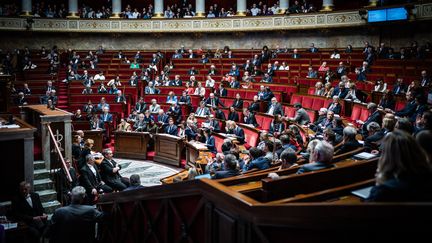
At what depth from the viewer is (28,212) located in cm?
593

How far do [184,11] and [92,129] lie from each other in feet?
39.3

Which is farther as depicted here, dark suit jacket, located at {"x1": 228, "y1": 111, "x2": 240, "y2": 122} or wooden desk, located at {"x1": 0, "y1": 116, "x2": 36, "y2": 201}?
dark suit jacket, located at {"x1": 228, "y1": 111, "x2": 240, "y2": 122}

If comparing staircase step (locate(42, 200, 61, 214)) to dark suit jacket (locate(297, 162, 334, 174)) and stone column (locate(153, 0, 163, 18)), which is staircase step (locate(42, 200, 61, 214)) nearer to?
dark suit jacket (locate(297, 162, 334, 174))

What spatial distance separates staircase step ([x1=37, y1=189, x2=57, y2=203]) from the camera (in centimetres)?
710

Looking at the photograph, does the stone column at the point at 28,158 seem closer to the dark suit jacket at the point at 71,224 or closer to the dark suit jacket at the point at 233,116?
the dark suit jacket at the point at 71,224

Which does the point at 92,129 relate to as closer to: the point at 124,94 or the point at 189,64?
the point at 124,94

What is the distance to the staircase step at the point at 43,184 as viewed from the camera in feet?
23.6

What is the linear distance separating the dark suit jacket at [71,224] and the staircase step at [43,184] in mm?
3030

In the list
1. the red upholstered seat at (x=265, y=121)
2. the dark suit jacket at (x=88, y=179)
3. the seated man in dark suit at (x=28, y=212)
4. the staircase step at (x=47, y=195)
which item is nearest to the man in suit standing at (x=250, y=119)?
the red upholstered seat at (x=265, y=121)

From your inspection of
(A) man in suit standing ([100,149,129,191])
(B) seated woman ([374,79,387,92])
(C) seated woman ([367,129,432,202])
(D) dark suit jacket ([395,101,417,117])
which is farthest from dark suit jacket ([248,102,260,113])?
(C) seated woman ([367,129,432,202])

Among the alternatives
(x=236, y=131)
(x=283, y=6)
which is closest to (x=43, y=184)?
(x=236, y=131)

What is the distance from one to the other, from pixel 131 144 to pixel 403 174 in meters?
10.6

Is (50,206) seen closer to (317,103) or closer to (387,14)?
(317,103)

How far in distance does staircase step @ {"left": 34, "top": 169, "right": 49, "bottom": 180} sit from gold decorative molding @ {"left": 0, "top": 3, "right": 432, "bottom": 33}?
1429 cm
